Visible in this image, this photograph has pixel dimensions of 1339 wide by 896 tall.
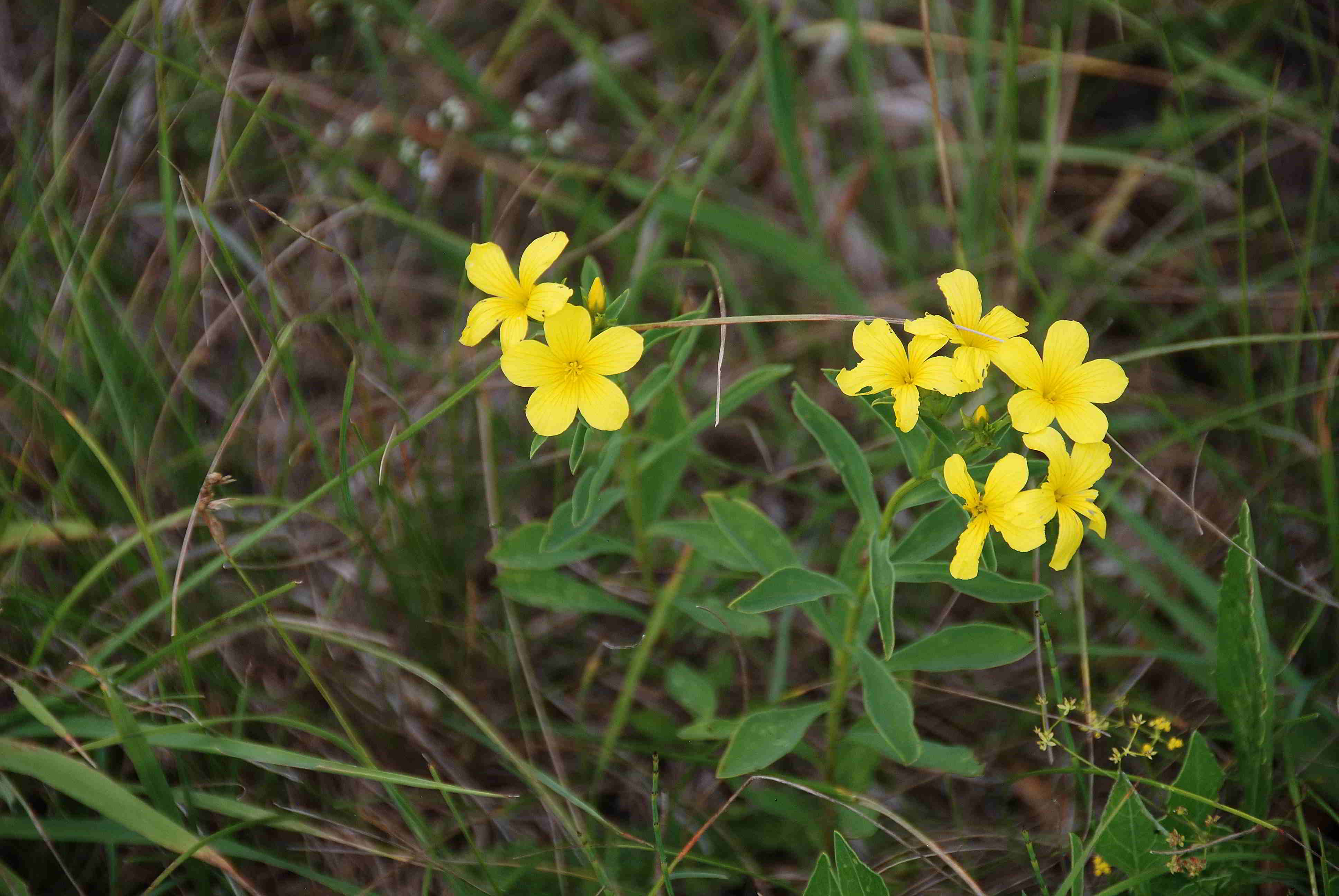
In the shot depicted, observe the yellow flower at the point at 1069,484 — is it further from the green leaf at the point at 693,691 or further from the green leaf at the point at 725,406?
the green leaf at the point at 693,691

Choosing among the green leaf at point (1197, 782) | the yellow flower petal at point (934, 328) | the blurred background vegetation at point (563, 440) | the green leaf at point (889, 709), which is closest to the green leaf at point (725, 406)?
the blurred background vegetation at point (563, 440)

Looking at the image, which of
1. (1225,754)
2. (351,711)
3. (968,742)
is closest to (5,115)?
(351,711)

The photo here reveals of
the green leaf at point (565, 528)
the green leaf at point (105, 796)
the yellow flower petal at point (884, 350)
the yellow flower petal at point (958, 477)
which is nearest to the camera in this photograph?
the yellow flower petal at point (958, 477)

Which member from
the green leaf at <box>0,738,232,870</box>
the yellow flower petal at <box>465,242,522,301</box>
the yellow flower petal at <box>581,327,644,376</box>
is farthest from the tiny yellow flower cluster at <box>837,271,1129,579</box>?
the green leaf at <box>0,738,232,870</box>

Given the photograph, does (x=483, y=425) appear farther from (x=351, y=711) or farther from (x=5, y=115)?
(x=5, y=115)

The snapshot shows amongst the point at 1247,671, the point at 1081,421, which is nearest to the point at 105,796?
the point at 1081,421
